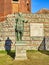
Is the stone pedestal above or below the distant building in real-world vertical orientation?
below

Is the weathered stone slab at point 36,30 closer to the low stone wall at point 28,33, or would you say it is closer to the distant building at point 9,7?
the low stone wall at point 28,33

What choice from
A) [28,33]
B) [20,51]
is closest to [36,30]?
[28,33]

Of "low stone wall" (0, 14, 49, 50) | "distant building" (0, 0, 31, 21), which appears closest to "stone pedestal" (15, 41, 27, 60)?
"low stone wall" (0, 14, 49, 50)

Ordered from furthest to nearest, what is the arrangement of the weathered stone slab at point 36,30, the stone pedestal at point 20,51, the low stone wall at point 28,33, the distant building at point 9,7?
the distant building at point 9,7 < the weathered stone slab at point 36,30 < the low stone wall at point 28,33 < the stone pedestal at point 20,51

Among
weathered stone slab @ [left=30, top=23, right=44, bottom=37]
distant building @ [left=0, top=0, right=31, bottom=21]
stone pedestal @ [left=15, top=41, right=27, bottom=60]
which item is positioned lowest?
stone pedestal @ [left=15, top=41, right=27, bottom=60]

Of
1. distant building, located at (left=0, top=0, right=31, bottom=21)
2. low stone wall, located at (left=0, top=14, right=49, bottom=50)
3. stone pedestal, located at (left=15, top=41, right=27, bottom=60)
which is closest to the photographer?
stone pedestal, located at (left=15, top=41, right=27, bottom=60)

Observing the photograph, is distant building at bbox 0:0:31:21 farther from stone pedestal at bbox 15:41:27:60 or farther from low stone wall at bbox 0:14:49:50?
stone pedestal at bbox 15:41:27:60

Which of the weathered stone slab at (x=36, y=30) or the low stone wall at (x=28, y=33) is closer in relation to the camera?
the low stone wall at (x=28, y=33)

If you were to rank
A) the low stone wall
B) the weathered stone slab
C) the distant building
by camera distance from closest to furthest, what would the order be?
1. the low stone wall
2. the weathered stone slab
3. the distant building

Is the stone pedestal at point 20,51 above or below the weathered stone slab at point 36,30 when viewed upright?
below

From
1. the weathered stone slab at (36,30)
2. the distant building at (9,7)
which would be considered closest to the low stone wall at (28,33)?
the weathered stone slab at (36,30)

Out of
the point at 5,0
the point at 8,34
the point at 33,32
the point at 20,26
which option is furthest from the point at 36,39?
the point at 5,0

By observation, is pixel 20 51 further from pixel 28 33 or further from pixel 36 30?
pixel 36 30

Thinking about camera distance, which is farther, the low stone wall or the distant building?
the distant building
